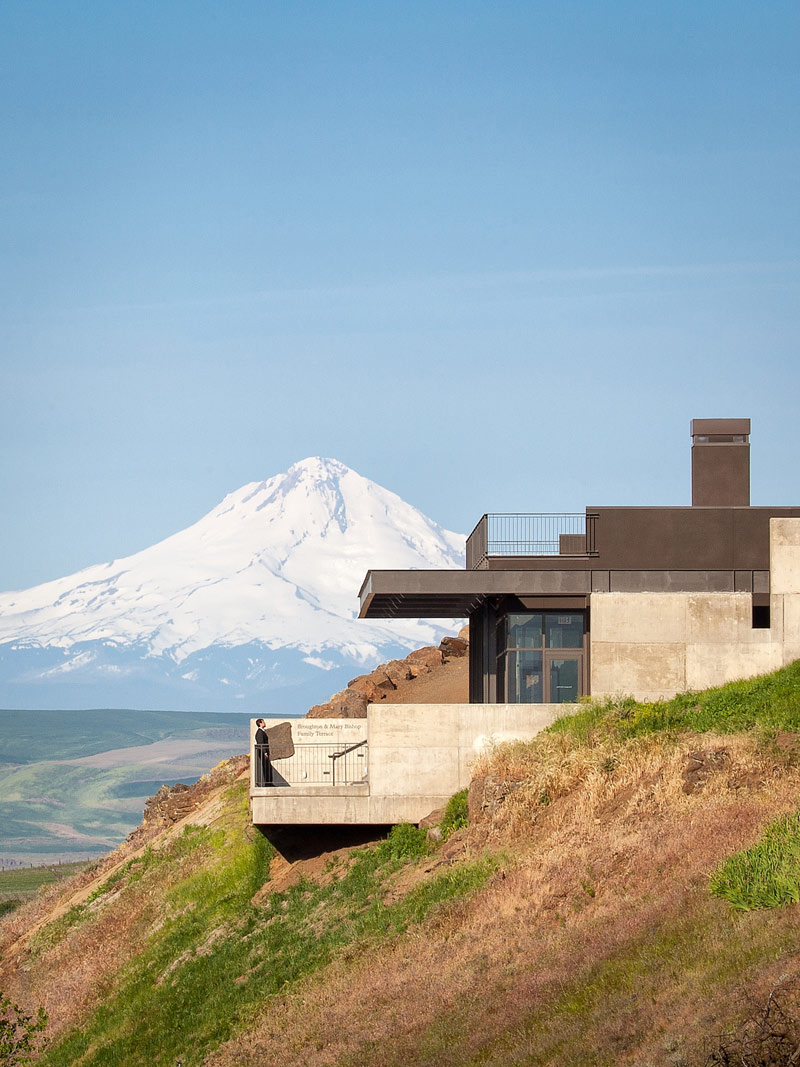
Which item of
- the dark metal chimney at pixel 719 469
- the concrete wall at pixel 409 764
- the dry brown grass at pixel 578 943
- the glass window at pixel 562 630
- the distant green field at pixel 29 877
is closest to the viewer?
the dry brown grass at pixel 578 943

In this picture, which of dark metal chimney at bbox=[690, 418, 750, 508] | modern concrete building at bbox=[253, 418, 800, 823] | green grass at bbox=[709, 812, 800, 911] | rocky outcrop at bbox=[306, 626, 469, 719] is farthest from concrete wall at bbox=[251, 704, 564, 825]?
rocky outcrop at bbox=[306, 626, 469, 719]

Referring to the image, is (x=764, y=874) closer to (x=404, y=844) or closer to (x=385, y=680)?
(x=404, y=844)

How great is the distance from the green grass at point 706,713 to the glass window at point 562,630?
278 centimetres

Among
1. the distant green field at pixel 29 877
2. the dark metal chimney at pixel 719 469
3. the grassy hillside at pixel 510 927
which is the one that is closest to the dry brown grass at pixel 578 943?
the grassy hillside at pixel 510 927

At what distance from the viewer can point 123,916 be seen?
39.1 metres

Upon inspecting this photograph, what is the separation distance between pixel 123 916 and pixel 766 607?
18.0m

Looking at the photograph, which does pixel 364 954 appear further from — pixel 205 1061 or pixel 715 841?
pixel 715 841

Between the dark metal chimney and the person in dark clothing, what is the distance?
13169 mm

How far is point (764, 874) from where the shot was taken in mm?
21297

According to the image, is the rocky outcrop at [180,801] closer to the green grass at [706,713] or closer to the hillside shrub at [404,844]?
the hillside shrub at [404,844]

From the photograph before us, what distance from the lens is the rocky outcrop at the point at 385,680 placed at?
2024 inches

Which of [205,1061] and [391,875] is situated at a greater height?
[391,875]

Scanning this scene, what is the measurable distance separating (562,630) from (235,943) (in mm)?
11403

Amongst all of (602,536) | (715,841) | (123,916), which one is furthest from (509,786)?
(123,916)
